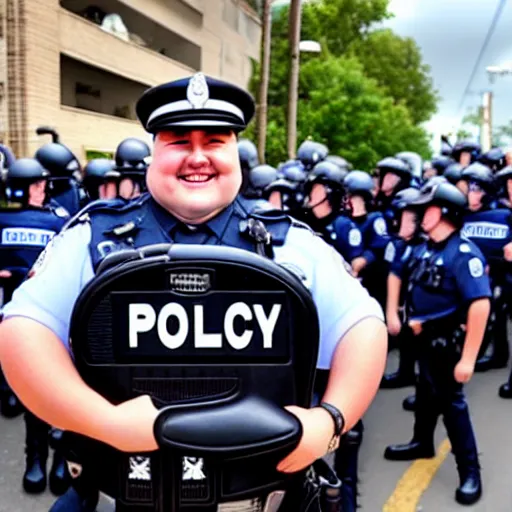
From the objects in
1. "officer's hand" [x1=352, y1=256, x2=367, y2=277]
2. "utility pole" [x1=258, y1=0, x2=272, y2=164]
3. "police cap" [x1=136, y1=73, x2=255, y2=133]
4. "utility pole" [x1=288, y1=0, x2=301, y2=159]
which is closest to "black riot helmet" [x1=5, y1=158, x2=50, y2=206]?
"officer's hand" [x1=352, y1=256, x2=367, y2=277]

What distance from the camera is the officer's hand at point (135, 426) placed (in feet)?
4.83

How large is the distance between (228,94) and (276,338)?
2.01 ft

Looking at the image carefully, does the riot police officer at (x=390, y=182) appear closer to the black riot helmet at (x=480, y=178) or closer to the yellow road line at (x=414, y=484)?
the black riot helmet at (x=480, y=178)

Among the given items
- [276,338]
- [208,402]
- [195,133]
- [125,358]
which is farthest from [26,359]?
[195,133]

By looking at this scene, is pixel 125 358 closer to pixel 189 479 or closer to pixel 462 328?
pixel 189 479

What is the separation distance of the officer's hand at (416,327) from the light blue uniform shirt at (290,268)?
239cm

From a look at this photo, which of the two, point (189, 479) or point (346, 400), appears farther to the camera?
point (346, 400)

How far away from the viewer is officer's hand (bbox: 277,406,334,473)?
1.55 metres

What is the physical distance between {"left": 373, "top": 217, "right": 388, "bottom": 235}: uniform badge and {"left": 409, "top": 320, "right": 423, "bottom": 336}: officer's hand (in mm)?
2149

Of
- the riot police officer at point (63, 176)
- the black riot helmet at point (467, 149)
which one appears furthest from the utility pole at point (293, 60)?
the riot police officer at point (63, 176)

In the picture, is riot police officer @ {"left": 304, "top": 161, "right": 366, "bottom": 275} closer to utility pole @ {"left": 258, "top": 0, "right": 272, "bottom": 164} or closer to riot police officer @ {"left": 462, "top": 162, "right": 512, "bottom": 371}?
riot police officer @ {"left": 462, "top": 162, "right": 512, "bottom": 371}

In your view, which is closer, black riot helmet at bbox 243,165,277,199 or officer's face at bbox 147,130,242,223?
officer's face at bbox 147,130,242,223

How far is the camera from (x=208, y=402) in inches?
58.2

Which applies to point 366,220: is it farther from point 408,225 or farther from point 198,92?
point 198,92
